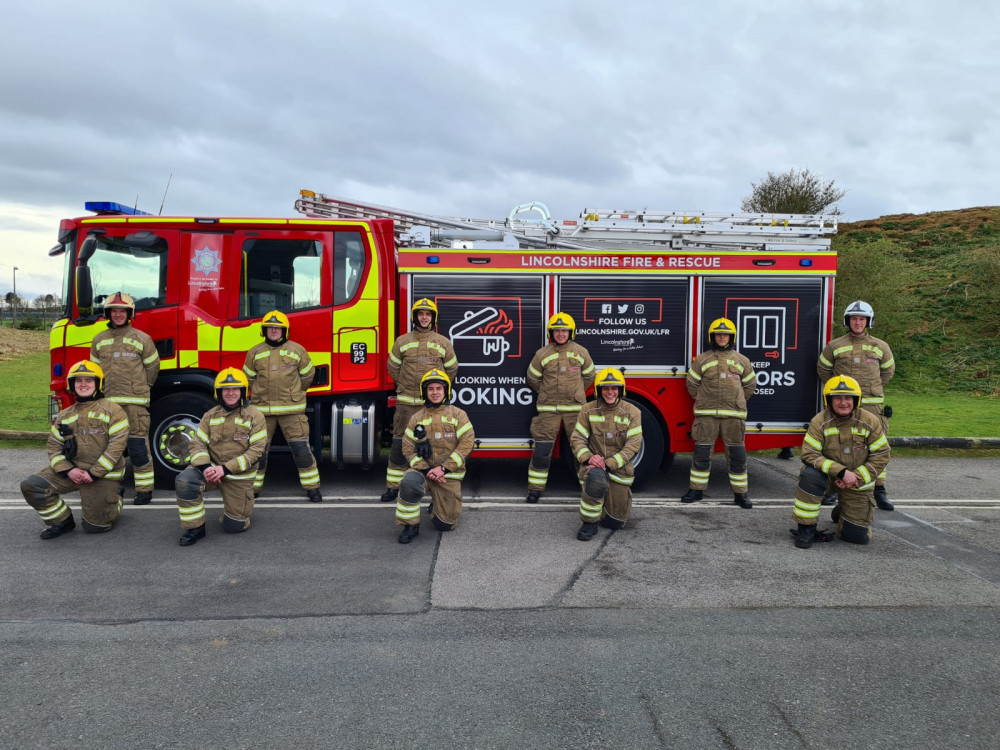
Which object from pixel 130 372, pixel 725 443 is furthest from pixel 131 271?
pixel 725 443

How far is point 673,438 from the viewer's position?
23.0ft

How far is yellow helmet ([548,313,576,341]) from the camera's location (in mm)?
6523

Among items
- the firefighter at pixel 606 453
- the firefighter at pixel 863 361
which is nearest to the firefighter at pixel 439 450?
the firefighter at pixel 606 453

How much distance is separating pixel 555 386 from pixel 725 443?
67.7 inches

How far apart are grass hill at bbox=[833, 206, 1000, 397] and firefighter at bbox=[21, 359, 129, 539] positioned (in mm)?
15601

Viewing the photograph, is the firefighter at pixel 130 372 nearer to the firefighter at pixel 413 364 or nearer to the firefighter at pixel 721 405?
the firefighter at pixel 413 364

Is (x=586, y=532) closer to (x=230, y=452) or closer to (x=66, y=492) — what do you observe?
(x=230, y=452)

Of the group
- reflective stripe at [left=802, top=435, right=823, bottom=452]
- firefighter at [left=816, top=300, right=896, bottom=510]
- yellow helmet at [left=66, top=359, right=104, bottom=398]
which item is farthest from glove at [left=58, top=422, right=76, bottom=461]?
firefighter at [left=816, top=300, right=896, bottom=510]

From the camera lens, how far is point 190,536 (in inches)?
204

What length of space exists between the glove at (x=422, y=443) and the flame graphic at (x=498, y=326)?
5.29 feet

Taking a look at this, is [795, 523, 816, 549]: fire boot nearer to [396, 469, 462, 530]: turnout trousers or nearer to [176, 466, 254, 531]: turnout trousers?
[396, 469, 462, 530]: turnout trousers

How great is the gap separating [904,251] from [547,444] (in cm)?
3035

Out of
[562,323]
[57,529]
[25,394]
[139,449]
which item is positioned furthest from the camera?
[25,394]

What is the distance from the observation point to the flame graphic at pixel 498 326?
690 cm
